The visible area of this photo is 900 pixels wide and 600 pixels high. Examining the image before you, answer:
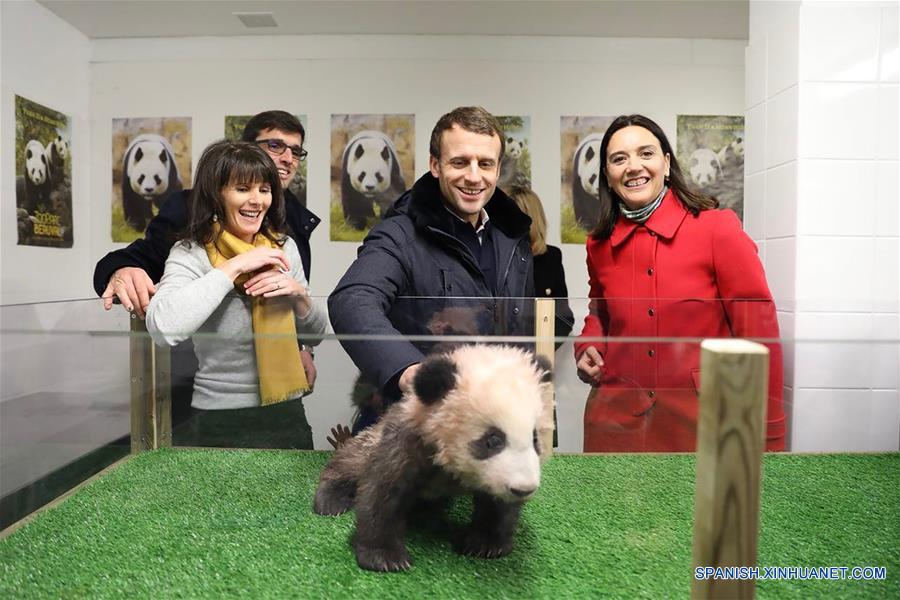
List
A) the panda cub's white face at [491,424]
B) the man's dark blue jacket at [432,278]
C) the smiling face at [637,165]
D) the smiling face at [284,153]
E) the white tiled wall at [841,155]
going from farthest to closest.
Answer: the white tiled wall at [841,155], the smiling face at [284,153], the smiling face at [637,165], the man's dark blue jacket at [432,278], the panda cub's white face at [491,424]

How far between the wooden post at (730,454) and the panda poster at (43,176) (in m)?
3.10

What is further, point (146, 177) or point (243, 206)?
point (146, 177)

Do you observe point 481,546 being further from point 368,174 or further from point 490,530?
point 368,174

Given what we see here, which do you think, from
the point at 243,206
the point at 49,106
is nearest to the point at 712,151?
the point at 243,206

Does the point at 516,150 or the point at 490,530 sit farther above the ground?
the point at 516,150

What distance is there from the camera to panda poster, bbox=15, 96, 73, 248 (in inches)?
108

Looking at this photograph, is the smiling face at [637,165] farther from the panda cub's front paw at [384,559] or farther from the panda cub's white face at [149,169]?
the panda cub's white face at [149,169]

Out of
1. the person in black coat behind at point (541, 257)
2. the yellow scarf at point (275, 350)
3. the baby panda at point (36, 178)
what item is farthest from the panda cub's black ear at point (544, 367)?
the baby panda at point (36, 178)

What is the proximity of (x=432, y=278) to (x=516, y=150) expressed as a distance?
186 cm

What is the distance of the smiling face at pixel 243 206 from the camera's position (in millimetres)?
1393

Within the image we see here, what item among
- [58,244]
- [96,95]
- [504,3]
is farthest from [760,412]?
[96,95]

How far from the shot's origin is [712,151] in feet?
9.88

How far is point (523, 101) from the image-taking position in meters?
2.99

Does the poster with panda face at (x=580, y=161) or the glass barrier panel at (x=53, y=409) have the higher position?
the poster with panda face at (x=580, y=161)
